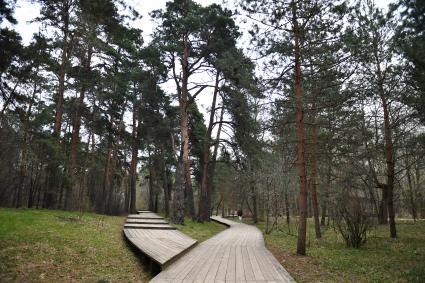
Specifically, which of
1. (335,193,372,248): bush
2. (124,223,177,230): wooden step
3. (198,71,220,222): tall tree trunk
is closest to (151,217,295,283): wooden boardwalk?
(335,193,372,248): bush

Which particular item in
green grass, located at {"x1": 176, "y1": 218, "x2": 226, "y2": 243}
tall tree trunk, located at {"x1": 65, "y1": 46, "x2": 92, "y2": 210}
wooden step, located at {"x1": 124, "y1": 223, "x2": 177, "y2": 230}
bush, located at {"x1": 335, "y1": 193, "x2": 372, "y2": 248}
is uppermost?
tall tree trunk, located at {"x1": 65, "y1": 46, "x2": 92, "y2": 210}

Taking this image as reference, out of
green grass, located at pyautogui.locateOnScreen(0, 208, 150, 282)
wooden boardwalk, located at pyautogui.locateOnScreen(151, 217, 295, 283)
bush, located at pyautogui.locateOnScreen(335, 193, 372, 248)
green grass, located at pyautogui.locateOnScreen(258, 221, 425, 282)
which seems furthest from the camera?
bush, located at pyautogui.locateOnScreen(335, 193, 372, 248)

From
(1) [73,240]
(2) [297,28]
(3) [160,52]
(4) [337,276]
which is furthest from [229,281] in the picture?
(3) [160,52]

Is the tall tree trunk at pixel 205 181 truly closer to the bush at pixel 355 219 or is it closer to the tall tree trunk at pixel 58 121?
the tall tree trunk at pixel 58 121

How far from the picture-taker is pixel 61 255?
795 centimetres

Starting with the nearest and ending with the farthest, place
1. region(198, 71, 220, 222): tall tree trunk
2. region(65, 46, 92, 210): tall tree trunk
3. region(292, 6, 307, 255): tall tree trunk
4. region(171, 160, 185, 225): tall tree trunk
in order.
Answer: region(292, 6, 307, 255): tall tree trunk < region(65, 46, 92, 210): tall tree trunk < region(171, 160, 185, 225): tall tree trunk < region(198, 71, 220, 222): tall tree trunk

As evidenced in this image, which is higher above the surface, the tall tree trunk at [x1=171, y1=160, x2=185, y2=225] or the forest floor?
the tall tree trunk at [x1=171, y1=160, x2=185, y2=225]

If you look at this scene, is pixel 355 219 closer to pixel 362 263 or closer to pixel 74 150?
pixel 362 263

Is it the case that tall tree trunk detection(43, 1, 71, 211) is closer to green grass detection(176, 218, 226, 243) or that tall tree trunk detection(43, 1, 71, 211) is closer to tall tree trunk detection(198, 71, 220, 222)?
green grass detection(176, 218, 226, 243)

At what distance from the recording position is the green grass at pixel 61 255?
659cm

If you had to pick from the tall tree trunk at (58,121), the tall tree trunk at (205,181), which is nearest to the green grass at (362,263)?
the tall tree trunk at (58,121)

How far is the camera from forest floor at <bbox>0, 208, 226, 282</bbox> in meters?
6.59

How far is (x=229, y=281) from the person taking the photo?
5992mm

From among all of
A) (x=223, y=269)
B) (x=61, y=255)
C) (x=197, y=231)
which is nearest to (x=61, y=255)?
(x=61, y=255)
